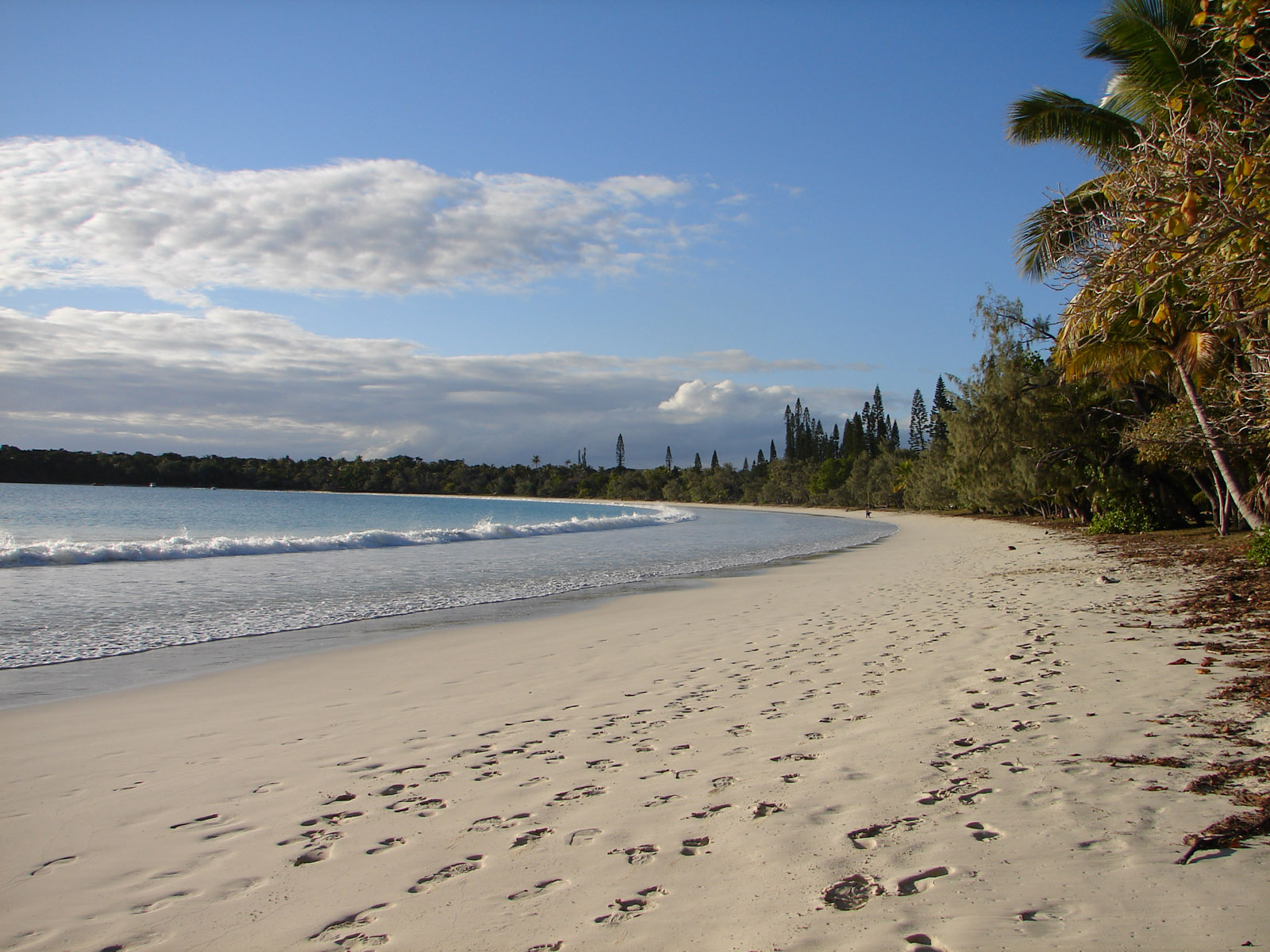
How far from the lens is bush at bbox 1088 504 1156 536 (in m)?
25.1

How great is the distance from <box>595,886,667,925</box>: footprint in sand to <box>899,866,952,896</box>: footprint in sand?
943 millimetres

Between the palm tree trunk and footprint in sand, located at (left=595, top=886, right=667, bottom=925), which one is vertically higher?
the palm tree trunk

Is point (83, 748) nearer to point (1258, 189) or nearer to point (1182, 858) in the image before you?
point (1182, 858)

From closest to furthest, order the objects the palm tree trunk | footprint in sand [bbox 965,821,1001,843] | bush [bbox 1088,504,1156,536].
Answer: footprint in sand [bbox 965,821,1001,843] < the palm tree trunk < bush [bbox 1088,504,1156,536]

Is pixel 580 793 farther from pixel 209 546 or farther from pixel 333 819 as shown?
pixel 209 546

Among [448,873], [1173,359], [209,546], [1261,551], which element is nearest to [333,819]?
[448,873]

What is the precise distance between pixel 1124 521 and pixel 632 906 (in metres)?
28.1

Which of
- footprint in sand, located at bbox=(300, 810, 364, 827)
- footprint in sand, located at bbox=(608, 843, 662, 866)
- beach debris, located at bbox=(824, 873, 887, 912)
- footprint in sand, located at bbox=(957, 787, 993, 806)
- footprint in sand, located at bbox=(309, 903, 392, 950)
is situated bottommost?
footprint in sand, located at bbox=(300, 810, 364, 827)

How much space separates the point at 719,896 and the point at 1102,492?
29324 mm

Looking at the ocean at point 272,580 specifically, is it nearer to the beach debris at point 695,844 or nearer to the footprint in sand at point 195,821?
the footprint in sand at point 195,821

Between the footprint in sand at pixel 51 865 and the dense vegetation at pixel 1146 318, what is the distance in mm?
6842

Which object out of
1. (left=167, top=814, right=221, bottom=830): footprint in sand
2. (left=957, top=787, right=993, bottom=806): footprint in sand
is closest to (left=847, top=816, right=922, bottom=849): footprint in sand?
(left=957, top=787, right=993, bottom=806): footprint in sand

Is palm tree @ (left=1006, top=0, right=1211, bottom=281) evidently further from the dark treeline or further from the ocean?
the ocean

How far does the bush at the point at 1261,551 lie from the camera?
39.1 feet
